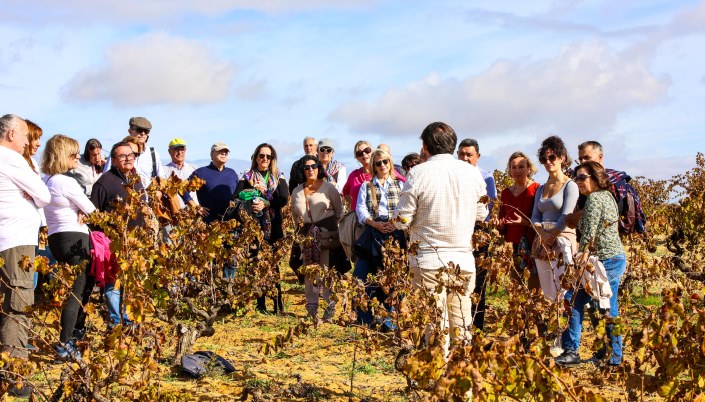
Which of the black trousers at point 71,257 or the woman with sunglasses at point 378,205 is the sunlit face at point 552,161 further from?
the black trousers at point 71,257

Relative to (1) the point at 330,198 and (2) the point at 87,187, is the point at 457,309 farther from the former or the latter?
(2) the point at 87,187

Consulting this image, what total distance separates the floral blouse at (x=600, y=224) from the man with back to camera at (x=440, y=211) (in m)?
1.53

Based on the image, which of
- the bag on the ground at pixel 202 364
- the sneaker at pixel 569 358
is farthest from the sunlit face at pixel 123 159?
the sneaker at pixel 569 358

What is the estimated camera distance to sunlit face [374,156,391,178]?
7914 mm

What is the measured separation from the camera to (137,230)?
16.3 feet

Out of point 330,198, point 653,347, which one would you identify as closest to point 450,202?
point 653,347

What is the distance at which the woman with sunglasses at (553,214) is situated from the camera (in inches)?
268

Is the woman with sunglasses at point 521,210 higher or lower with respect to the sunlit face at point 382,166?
lower

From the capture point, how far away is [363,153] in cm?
878

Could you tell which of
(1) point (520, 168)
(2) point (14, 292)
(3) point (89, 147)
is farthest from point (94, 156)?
(1) point (520, 168)

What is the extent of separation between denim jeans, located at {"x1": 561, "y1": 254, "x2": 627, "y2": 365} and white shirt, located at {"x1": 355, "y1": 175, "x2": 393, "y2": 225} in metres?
1.97

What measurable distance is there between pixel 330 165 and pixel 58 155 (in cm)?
423

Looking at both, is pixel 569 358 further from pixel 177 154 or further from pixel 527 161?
pixel 177 154

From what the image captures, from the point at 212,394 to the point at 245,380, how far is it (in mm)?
431
